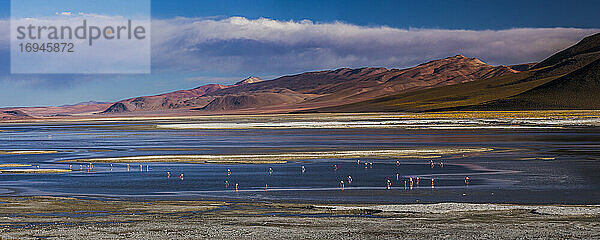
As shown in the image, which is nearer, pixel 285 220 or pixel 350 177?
pixel 285 220

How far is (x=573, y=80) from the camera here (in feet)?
568

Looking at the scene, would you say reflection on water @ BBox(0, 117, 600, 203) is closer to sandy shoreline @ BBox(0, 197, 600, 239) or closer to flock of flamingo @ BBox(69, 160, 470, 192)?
flock of flamingo @ BBox(69, 160, 470, 192)

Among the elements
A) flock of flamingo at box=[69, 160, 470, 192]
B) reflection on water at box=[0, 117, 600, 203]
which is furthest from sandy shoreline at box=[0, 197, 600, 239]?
flock of flamingo at box=[69, 160, 470, 192]

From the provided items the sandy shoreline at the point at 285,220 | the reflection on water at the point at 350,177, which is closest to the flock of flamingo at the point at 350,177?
the reflection on water at the point at 350,177

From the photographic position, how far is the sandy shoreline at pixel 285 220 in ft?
48.2

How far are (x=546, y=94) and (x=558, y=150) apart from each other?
446 ft

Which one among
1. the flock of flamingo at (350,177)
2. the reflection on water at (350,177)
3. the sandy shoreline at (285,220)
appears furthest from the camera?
the flock of flamingo at (350,177)

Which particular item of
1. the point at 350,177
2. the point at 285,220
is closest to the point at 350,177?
the point at 350,177

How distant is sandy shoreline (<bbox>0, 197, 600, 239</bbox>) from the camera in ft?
48.2

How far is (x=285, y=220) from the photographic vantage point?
16.6m

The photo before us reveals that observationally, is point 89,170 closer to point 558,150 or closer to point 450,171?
point 450,171

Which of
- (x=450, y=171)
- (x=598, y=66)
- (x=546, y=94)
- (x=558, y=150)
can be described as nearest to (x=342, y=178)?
(x=450, y=171)

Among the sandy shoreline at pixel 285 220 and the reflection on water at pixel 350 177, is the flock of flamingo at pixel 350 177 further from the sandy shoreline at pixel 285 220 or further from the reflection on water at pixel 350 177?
the sandy shoreline at pixel 285 220

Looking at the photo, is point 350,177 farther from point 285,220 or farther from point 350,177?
point 285,220
